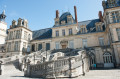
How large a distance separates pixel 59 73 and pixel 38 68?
219 cm

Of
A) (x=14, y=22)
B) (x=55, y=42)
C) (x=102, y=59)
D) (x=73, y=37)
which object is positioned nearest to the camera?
(x=102, y=59)

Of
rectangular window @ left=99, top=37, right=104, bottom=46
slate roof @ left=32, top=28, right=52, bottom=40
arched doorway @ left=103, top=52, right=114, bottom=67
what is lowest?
arched doorway @ left=103, top=52, right=114, bottom=67

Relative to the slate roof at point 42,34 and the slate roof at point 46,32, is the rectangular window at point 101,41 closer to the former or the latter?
the slate roof at point 46,32

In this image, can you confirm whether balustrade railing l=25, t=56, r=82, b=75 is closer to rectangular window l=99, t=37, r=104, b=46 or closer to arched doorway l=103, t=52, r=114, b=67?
arched doorway l=103, t=52, r=114, b=67

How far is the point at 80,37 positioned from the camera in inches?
837

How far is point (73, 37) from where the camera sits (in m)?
21.8

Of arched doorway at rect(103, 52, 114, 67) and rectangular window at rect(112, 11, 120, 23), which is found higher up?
rectangular window at rect(112, 11, 120, 23)

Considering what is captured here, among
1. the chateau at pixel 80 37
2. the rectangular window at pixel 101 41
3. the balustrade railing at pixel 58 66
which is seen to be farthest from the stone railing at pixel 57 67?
the rectangular window at pixel 101 41

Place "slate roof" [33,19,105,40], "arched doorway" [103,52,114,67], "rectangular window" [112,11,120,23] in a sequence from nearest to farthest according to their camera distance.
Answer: "arched doorway" [103,52,114,67], "rectangular window" [112,11,120,23], "slate roof" [33,19,105,40]

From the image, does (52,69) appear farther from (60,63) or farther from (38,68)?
(38,68)

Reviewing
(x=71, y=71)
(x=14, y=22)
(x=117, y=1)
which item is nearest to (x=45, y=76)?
(x=71, y=71)

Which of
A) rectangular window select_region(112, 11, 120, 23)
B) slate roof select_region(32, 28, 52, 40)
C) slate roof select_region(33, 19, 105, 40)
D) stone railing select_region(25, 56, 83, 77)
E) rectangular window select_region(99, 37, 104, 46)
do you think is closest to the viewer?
stone railing select_region(25, 56, 83, 77)

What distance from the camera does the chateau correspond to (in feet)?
51.4

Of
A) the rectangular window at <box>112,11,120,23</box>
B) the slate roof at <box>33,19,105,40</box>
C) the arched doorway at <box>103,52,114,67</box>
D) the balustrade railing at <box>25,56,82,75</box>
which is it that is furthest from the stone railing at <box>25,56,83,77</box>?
the slate roof at <box>33,19,105,40</box>
